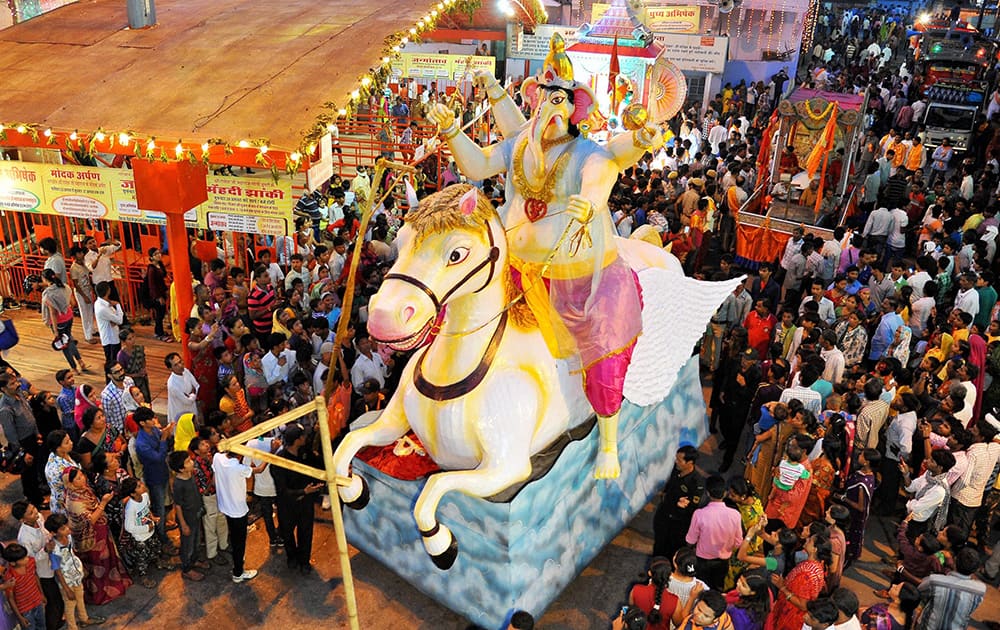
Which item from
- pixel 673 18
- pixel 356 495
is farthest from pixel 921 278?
pixel 673 18

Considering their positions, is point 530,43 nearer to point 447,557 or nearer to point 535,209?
point 535,209

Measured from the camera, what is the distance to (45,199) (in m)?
9.23

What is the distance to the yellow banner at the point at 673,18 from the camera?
20047 millimetres

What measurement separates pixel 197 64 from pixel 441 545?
6.19 meters

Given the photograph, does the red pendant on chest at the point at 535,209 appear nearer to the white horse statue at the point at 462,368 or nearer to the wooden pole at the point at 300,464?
the white horse statue at the point at 462,368

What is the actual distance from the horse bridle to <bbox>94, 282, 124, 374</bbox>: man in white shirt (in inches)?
190

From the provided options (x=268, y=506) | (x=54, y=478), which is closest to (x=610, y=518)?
(x=268, y=506)

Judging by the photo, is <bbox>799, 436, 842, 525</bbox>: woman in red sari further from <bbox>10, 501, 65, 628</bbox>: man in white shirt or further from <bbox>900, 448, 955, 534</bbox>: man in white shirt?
<bbox>10, 501, 65, 628</bbox>: man in white shirt

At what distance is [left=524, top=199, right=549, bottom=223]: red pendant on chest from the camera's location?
5570 mm

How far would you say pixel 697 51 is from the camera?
65.9 feet

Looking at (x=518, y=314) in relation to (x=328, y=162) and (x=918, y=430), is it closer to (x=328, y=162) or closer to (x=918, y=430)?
(x=918, y=430)

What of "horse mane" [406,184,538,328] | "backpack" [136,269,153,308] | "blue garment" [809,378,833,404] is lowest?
"backpack" [136,269,153,308]

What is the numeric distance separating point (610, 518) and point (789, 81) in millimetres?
18255

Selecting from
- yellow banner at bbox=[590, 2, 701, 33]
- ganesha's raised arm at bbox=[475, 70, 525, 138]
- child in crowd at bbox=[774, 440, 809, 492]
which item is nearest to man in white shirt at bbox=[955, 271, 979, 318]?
child in crowd at bbox=[774, 440, 809, 492]
